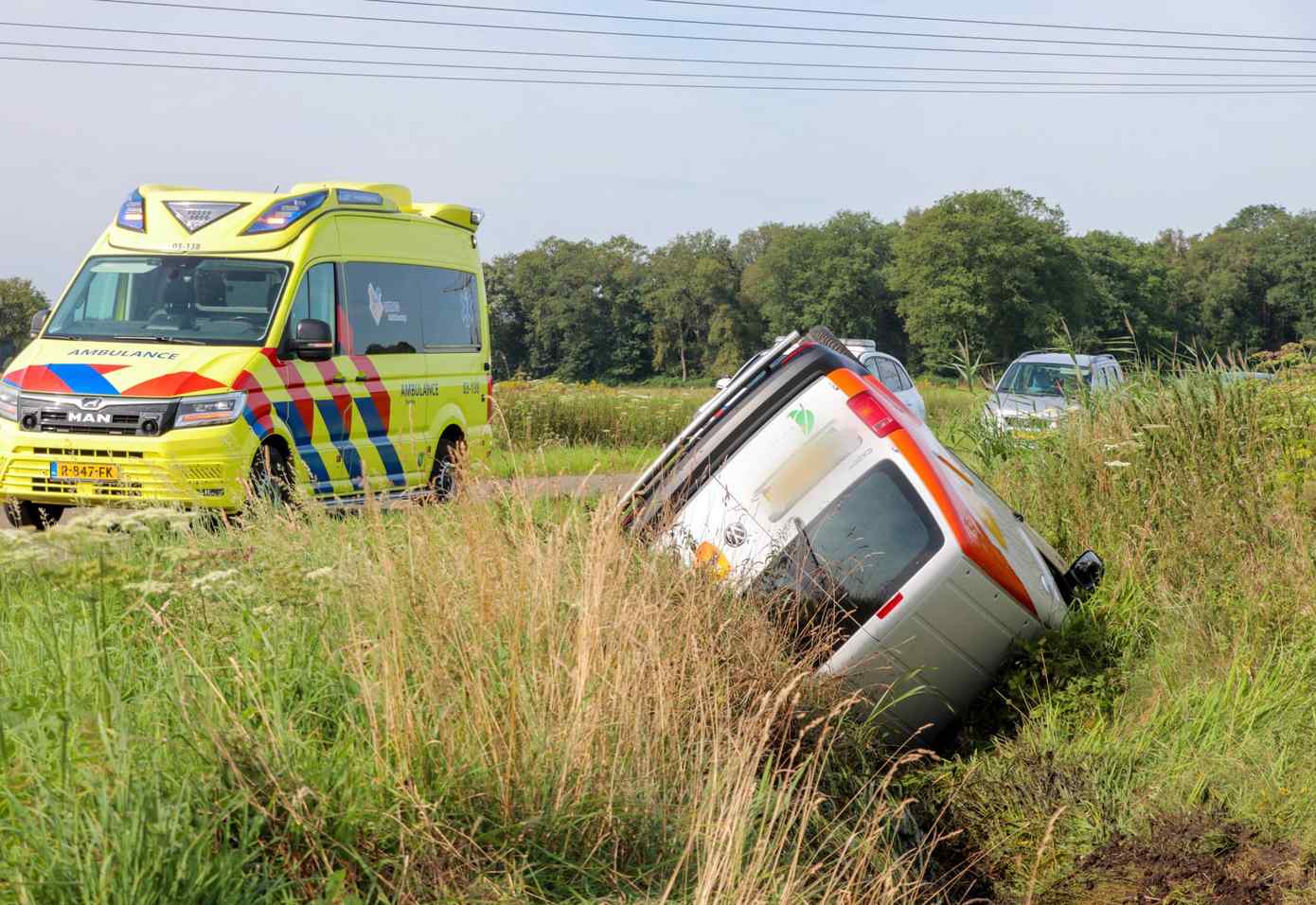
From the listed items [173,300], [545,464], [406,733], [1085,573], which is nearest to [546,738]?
[406,733]

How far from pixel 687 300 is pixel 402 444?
10391 cm

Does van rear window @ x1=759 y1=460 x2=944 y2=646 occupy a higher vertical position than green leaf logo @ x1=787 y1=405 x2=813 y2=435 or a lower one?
lower

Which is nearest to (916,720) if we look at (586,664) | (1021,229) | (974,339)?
(586,664)

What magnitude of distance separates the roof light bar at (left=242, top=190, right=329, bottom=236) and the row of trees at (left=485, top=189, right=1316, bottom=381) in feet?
240

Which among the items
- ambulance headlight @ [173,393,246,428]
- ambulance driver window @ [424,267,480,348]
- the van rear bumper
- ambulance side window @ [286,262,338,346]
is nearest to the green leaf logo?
the van rear bumper

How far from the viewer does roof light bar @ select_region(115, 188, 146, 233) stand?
1073 centimetres

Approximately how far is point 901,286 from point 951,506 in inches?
3669

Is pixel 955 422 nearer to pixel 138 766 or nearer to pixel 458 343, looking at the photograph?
pixel 458 343

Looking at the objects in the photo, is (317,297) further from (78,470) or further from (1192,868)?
(1192,868)

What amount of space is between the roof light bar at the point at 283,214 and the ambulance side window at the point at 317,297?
416 millimetres

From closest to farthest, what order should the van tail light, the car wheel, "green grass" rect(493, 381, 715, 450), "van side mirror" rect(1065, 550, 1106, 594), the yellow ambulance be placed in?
the van tail light → the car wheel → "van side mirror" rect(1065, 550, 1106, 594) → the yellow ambulance → "green grass" rect(493, 381, 715, 450)

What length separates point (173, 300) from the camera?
1025cm

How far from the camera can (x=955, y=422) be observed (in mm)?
12648

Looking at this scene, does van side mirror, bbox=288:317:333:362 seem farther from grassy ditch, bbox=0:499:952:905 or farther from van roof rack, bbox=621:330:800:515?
grassy ditch, bbox=0:499:952:905
